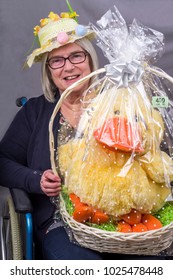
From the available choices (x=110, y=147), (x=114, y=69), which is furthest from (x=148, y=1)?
(x=110, y=147)

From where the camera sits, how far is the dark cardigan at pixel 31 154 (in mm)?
2135

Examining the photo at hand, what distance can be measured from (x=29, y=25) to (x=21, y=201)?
0.89 metres

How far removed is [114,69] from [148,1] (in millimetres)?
817

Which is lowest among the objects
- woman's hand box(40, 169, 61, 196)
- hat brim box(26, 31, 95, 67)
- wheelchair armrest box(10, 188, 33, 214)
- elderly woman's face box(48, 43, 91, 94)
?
wheelchair armrest box(10, 188, 33, 214)

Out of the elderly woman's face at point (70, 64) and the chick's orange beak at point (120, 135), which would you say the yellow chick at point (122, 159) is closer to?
Answer: the chick's orange beak at point (120, 135)

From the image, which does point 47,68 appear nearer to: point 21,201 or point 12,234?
point 21,201

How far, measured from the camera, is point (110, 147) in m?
1.70

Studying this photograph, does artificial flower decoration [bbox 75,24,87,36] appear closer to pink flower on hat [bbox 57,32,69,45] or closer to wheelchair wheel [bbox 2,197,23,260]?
pink flower on hat [bbox 57,32,69,45]

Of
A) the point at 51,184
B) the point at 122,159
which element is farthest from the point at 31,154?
the point at 122,159

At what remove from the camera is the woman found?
209 cm

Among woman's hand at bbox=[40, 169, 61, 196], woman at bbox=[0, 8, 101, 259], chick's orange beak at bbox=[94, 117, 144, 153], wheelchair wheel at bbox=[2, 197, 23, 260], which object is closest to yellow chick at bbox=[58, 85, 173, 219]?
chick's orange beak at bbox=[94, 117, 144, 153]

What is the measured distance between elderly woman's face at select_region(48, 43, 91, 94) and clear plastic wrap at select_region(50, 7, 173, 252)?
30cm

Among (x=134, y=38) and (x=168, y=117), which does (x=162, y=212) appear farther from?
(x=134, y=38)

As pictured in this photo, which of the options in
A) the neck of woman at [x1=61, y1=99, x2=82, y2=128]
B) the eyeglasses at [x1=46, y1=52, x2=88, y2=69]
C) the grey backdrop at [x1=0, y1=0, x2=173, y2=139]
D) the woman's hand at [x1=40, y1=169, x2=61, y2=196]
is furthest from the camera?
the grey backdrop at [x1=0, y1=0, x2=173, y2=139]
